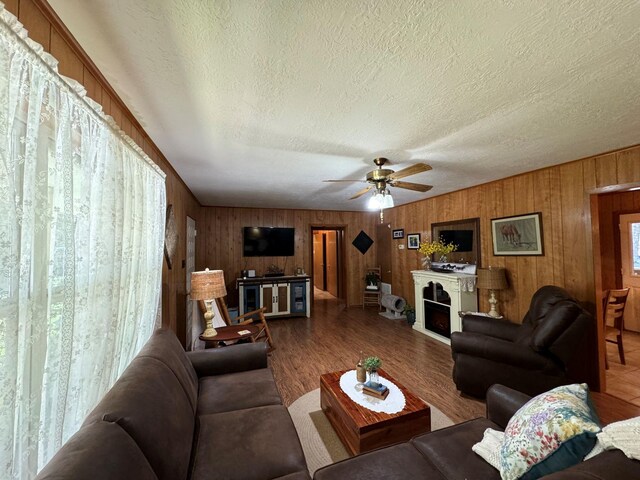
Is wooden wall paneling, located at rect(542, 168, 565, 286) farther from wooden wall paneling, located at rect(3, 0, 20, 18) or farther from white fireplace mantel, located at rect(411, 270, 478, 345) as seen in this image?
wooden wall paneling, located at rect(3, 0, 20, 18)

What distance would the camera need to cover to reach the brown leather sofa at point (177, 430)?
822 mm

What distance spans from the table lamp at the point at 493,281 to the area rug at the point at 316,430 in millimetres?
1800

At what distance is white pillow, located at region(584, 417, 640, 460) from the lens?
789 mm

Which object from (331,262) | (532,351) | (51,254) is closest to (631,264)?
(532,351)

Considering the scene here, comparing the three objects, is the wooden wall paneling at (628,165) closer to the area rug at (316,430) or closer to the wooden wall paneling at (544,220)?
the wooden wall paneling at (544,220)

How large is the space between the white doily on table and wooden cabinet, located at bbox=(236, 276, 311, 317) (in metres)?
3.23

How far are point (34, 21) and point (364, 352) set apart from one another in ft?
12.6

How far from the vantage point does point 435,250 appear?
174 inches

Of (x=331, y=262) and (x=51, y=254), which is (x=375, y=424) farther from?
(x=331, y=262)

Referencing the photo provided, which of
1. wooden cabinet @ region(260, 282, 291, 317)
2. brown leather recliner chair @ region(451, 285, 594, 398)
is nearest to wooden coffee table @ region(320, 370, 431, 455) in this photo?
brown leather recliner chair @ region(451, 285, 594, 398)

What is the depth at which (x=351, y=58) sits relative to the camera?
1206 millimetres

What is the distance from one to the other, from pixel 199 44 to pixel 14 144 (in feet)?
2.52

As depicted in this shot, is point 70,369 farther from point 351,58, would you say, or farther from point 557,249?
point 557,249

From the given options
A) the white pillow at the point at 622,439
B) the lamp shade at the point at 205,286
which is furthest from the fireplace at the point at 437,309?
the lamp shade at the point at 205,286
